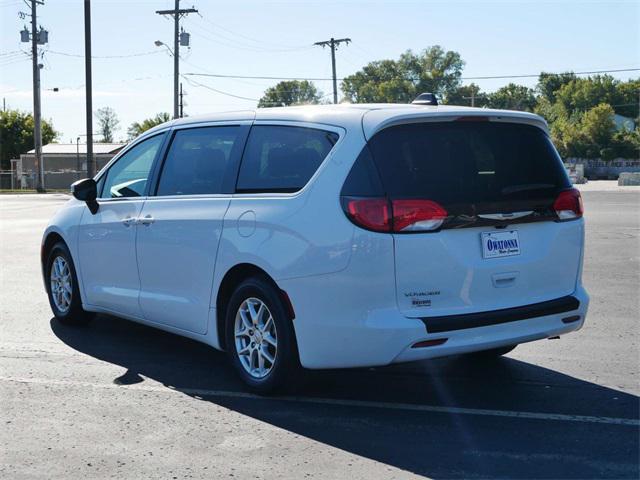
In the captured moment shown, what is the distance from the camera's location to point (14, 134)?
77.8 meters

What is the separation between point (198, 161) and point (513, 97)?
5416 inches

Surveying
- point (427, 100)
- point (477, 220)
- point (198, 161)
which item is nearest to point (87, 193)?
point (198, 161)

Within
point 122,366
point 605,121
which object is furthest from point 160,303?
point 605,121

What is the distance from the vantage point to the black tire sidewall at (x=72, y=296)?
769 cm

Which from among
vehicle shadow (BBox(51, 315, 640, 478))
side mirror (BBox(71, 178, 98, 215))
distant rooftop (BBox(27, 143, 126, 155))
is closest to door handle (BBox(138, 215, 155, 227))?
side mirror (BBox(71, 178, 98, 215))

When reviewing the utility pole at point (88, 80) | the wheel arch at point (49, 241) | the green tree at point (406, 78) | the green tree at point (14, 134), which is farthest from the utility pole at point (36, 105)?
the green tree at point (406, 78)

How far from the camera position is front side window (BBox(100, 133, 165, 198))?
22.3 ft

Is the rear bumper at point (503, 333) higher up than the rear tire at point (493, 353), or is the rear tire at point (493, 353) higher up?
the rear bumper at point (503, 333)

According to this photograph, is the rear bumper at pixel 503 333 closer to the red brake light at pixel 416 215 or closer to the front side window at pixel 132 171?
the red brake light at pixel 416 215

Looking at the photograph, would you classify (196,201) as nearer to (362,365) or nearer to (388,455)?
(362,365)

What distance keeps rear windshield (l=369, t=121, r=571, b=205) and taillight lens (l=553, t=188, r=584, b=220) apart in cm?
6

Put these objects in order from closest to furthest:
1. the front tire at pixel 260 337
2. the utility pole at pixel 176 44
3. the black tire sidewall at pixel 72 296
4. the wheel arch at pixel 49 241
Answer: the front tire at pixel 260 337 < the black tire sidewall at pixel 72 296 < the wheel arch at pixel 49 241 < the utility pole at pixel 176 44

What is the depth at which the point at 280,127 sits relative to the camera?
18.5 feet

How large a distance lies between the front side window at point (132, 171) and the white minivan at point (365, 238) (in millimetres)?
540
